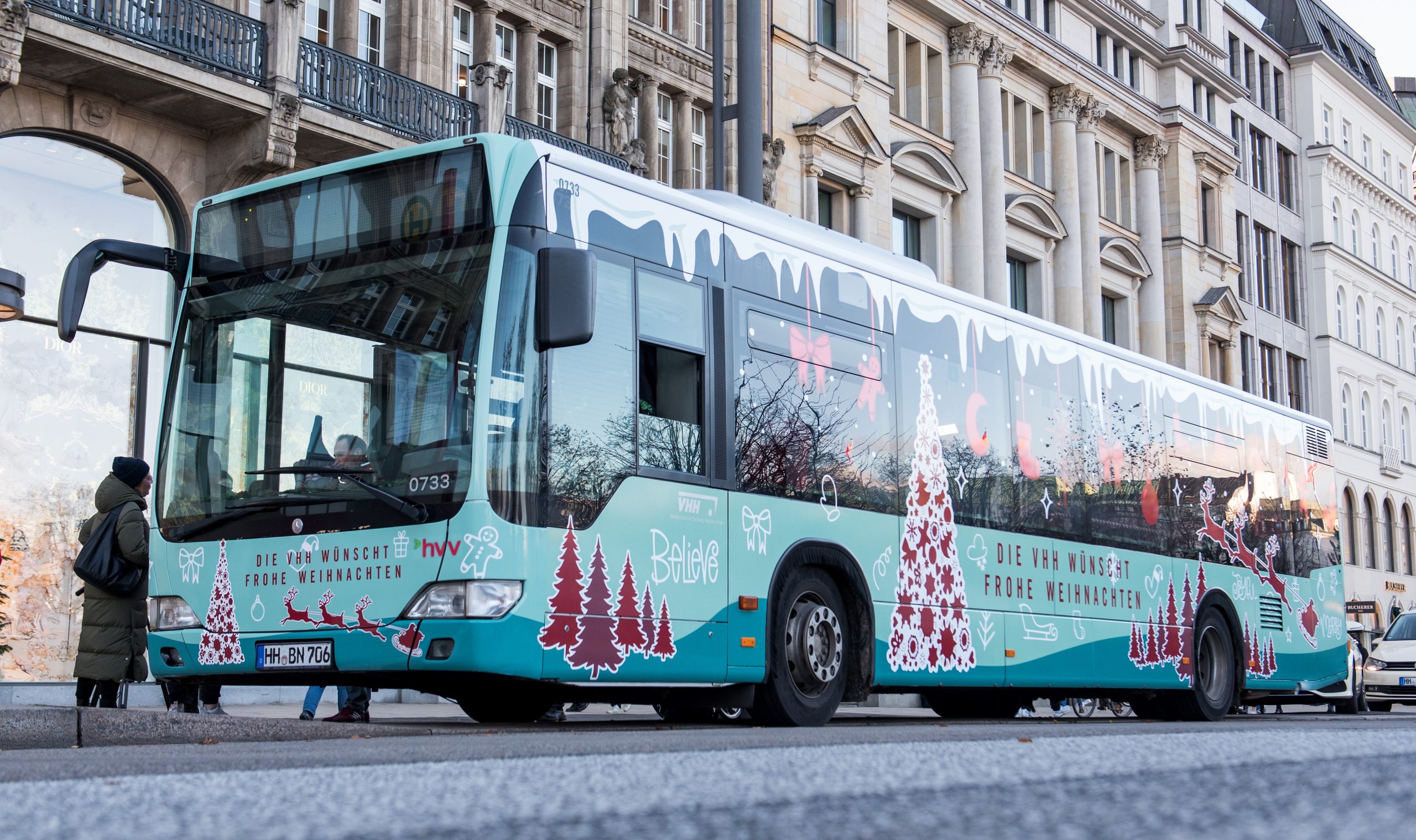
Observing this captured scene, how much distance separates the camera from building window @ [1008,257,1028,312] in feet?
127

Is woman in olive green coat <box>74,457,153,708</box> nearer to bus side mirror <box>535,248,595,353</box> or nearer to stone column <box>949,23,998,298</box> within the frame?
bus side mirror <box>535,248,595,353</box>

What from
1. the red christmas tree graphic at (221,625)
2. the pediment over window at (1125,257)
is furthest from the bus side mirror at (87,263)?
the pediment over window at (1125,257)

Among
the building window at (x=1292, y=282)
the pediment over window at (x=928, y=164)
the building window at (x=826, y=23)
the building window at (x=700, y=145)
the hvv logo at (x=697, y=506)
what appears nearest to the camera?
the hvv logo at (x=697, y=506)

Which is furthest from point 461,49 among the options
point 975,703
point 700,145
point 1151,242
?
point 1151,242

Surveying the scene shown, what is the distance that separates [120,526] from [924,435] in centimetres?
545

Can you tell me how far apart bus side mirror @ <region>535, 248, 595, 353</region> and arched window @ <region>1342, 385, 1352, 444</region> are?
49.6m

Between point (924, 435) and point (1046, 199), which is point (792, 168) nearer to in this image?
point (1046, 199)

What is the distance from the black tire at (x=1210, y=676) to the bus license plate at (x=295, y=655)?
9205 mm

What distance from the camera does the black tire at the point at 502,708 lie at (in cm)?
1186

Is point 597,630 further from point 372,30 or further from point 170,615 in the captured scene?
point 372,30

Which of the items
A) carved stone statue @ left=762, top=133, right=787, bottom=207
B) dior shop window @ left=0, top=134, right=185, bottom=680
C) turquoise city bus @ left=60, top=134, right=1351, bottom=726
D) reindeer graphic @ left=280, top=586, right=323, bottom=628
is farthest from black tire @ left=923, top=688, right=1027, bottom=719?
carved stone statue @ left=762, top=133, right=787, bottom=207

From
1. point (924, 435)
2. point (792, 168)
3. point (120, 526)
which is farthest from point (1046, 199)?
point (120, 526)

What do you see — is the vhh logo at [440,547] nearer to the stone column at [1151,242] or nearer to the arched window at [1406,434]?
the stone column at [1151,242]

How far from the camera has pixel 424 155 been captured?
9.82 m
